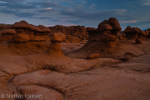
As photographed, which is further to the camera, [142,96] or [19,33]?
[19,33]

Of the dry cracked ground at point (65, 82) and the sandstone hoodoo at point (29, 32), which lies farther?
the sandstone hoodoo at point (29, 32)

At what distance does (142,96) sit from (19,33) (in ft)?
18.7

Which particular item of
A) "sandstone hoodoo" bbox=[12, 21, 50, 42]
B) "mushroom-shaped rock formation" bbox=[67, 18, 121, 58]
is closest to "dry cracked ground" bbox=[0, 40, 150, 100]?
"sandstone hoodoo" bbox=[12, 21, 50, 42]

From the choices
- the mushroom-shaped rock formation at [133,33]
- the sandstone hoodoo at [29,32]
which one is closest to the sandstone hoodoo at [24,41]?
the sandstone hoodoo at [29,32]

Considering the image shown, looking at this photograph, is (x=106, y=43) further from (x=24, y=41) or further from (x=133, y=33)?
(x=133, y=33)

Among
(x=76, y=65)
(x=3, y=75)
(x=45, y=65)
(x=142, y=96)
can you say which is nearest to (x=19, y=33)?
(x=45, y=65)

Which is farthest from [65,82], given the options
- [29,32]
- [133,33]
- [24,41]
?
[133,33]

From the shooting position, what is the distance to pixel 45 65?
413cm

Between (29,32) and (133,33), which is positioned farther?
(133,33)

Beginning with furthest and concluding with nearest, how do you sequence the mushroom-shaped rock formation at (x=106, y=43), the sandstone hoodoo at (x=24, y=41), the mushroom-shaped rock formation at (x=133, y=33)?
1. the mushroom-shaped rock formation at (x=133, y=33)
2. the mushroom-shaped rock formation at (x=106, y=43)
3. the sandstone hoodoo at (x=24, y=41)

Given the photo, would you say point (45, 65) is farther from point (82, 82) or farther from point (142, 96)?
point (142, 96)

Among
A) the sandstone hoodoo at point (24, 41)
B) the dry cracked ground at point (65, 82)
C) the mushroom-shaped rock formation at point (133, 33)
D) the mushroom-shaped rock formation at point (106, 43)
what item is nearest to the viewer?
the dry cracked ground at point (65, 82)

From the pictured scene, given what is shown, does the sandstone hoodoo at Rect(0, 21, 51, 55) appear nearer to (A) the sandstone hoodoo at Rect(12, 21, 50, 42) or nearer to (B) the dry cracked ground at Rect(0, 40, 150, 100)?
(A) the sandstone hoodoo at Rect(12, 21, 50, 42)

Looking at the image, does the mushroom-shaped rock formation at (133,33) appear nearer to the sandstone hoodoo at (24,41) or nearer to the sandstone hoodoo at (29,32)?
the sandstone hoodoo at (29,32)
